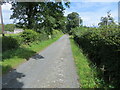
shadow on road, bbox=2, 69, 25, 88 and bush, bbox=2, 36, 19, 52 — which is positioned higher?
bush, bbox=2, 36, 19, 52

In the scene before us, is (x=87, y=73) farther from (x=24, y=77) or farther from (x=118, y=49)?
(x=24, y=77)

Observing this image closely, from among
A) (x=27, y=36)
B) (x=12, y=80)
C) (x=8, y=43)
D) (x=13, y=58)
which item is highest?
(x=27, y=36)

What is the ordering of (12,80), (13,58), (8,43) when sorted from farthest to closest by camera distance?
(8,43)
(13,58)
(12,80)

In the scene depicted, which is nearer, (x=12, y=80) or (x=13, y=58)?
(x=12, y=80)

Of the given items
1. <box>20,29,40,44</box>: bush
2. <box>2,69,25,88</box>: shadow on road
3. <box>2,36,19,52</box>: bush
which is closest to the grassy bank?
<box>2,69,25,88</box>: shadow on road

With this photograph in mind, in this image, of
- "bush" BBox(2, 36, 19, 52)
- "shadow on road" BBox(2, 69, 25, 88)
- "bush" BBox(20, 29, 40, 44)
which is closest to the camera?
"shadow on road" BBox(2, 69, 25, 88)

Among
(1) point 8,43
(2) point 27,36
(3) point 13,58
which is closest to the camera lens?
(3) point 13,58

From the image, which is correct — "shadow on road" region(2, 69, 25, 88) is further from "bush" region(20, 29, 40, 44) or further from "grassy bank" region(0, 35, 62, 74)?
"bush" region(20, 29, 40, 44)

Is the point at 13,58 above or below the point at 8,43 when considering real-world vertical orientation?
below

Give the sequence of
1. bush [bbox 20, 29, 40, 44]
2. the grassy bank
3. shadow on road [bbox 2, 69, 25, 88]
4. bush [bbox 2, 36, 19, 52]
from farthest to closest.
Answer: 1. bush [bbox 20, 29, 40, 44]
2. bush [bbox 2, 36, 19, 52]
3. the grassy bank
4. shadow on road [bbox 2, 69, 25, 88]

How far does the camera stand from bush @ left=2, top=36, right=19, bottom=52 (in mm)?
10828

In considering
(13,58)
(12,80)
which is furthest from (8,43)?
(12,80)

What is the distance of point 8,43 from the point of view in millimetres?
11414

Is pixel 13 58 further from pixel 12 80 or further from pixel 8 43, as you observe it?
pixel 8 43
